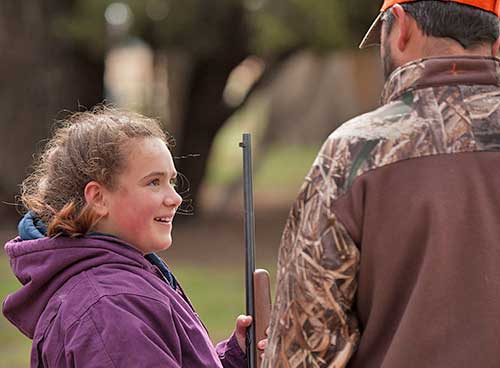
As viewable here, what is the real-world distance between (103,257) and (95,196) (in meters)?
0.18

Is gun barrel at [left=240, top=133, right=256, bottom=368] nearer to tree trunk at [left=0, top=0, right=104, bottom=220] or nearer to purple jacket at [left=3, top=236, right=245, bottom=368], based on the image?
purple jacket at [left=3, top=236, right=245, bottom=368]

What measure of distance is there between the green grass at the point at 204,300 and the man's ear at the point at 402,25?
5198mm

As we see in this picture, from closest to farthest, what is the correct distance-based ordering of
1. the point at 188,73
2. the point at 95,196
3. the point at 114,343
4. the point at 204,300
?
the point at 114,343
the point at 95,196
the point at 204,300
the point at 188,73

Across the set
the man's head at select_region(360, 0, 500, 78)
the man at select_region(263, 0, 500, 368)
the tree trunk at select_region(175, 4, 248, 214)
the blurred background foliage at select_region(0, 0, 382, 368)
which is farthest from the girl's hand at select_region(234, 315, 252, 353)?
the tree trunk at select_region(175, 4, 248, 214)

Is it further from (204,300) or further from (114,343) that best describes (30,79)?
(114,343)

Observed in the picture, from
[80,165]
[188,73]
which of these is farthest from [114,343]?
[188,73]

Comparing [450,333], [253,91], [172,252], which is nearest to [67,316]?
[450,333]

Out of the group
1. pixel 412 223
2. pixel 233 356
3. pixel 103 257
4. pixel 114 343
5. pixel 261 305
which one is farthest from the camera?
pixel 233 356

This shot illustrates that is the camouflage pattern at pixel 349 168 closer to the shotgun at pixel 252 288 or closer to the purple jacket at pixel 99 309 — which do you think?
the purple jacket at pixel 99 309

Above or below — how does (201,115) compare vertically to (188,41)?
below

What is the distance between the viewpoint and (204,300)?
854 cm

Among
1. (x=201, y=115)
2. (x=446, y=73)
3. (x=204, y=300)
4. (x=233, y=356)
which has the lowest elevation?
(x=204, y=300)

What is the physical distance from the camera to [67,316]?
2.26m

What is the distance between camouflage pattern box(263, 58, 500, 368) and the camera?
191cm
